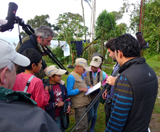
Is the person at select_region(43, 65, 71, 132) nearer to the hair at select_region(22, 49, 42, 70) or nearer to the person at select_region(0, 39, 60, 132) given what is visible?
the hair at select_region(22, 49, 42, 70)

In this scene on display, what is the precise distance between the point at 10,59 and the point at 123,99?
0.94 meters

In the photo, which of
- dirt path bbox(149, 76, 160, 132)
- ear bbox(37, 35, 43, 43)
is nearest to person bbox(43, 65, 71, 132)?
ear bbox(37, 35, 43, 43)

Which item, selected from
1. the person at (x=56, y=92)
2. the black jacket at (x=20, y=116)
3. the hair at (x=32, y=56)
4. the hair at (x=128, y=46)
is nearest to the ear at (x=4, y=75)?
the black jacket at (x=20, y=116)

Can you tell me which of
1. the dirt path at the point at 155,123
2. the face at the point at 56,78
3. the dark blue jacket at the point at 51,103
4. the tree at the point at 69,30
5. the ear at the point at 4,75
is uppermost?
the tree at the point at 69,30

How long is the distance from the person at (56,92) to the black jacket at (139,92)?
1.05 metres

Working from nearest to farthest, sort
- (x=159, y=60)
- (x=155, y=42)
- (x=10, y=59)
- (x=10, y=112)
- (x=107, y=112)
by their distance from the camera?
(x=10, y=112)
(x=10, y=59)
(x=107, y=112)
(x=159, y=60)
(x=155, y=42)

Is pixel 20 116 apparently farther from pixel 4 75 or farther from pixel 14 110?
pixel 4 75

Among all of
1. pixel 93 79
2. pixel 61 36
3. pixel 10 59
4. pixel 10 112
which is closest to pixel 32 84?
pixel 10 59

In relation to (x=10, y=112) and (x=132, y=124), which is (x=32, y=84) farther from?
(x=132, y=124)

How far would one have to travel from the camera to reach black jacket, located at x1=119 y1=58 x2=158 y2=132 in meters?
1.10

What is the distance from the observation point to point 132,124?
1.18m

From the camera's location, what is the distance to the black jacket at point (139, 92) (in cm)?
110

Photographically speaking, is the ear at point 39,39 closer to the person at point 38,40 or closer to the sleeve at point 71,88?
the person at point 38,40

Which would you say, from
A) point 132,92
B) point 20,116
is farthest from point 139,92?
point 20,116
